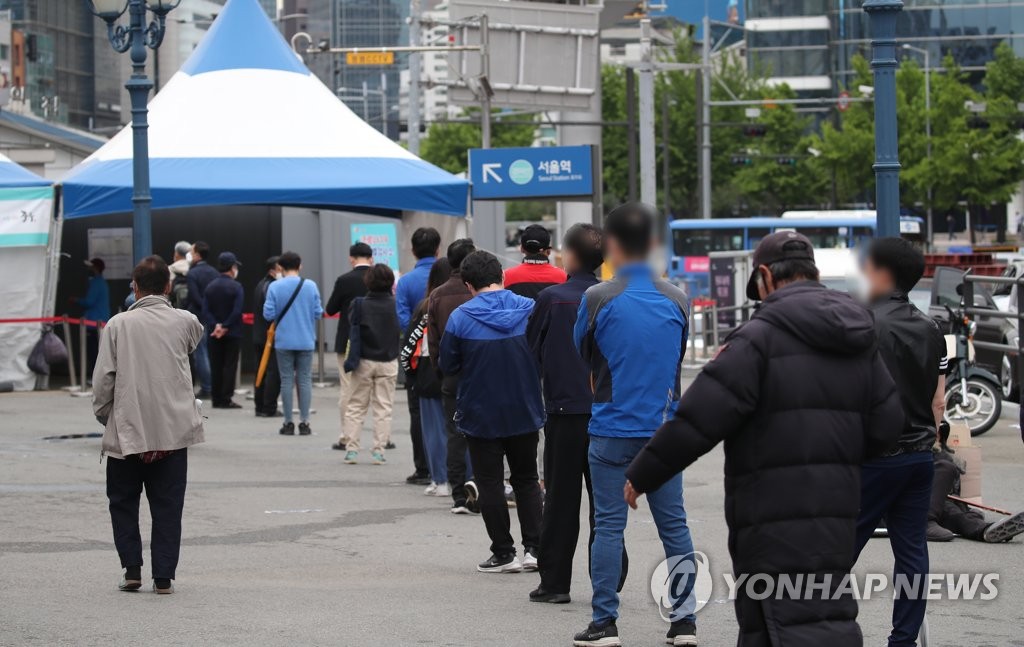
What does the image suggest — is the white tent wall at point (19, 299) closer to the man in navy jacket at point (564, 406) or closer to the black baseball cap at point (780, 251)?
the man in navy jacket at point (564, 406)

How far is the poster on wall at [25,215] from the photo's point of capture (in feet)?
64.5

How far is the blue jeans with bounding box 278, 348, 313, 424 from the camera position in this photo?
15805 millimetres

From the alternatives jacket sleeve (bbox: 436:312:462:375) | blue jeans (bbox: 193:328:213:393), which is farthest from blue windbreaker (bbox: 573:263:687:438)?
blue jeans (bbox: 193:328:213:393)

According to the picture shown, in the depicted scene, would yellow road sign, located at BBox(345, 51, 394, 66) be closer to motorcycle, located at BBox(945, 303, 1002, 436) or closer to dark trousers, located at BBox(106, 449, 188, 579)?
motorcycle, located at BBox(945, 303, 1002, 436)

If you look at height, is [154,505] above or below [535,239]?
below

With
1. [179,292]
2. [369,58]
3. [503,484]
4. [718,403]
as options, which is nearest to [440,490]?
[503,484]

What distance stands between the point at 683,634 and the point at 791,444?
231 centimetres

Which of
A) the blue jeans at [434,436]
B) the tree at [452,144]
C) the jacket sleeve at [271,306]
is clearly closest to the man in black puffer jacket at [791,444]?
the blue jeans at [434,436]

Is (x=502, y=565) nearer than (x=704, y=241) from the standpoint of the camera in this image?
Yes

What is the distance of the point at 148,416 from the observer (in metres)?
7.70

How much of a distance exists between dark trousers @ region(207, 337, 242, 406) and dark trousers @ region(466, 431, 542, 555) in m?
10.8

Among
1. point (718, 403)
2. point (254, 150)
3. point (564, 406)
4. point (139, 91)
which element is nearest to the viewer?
point (718, 403)

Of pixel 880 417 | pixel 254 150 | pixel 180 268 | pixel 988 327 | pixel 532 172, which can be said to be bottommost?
pixel 988 327

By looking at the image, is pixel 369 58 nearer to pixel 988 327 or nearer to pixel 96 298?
pixel 96 298
